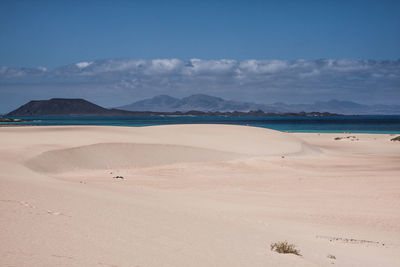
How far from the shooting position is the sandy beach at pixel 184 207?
18.3 feet

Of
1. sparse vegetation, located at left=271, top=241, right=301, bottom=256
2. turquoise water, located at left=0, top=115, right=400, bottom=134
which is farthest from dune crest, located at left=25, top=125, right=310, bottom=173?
turquoise water, located at left=0, top=115, right=400, bottom=134

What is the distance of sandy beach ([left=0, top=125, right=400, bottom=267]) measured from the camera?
5.59 m

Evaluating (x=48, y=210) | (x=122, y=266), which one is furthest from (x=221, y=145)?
(x=122, y=266)

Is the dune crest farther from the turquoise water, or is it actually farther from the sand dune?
the turquoise water

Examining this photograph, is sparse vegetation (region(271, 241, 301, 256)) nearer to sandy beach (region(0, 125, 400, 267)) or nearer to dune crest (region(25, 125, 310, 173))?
sandy beach (region(0, 125, 400, 267))

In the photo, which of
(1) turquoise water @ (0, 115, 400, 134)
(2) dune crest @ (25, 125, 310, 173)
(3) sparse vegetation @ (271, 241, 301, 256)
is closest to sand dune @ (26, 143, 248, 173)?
(2) dune crest @ (25, 125, 310, 173)

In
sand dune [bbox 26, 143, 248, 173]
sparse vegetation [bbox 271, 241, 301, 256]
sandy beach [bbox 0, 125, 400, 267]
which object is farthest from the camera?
sand dune [bbox 26, 143, 248, 173]

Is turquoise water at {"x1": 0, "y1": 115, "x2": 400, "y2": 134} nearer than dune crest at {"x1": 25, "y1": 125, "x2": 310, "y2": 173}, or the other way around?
dune crest at {"x1": 25, "y1": 125, "x2": 310, "y2": 173}

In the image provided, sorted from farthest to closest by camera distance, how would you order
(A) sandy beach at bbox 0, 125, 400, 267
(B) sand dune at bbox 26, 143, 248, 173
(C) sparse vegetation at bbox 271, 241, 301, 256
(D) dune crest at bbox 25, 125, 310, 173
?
(D) dune crest at bbox 25, 125, 310, 173 → (B) sand dune at bbox 26, 143, 248, 173 → (C) sparse vegetation at bbox 271, 241, 301, 256 → (A) sandy beach at bbox 0, 125, 400, 267

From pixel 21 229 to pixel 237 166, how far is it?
673 inches

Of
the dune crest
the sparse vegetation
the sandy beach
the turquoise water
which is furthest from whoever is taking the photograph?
the turquoise water

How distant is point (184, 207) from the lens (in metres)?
10.2

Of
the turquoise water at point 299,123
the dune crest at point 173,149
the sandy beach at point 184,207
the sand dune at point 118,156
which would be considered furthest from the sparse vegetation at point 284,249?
the turquoise water at point 299,123

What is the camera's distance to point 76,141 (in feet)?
78.4
